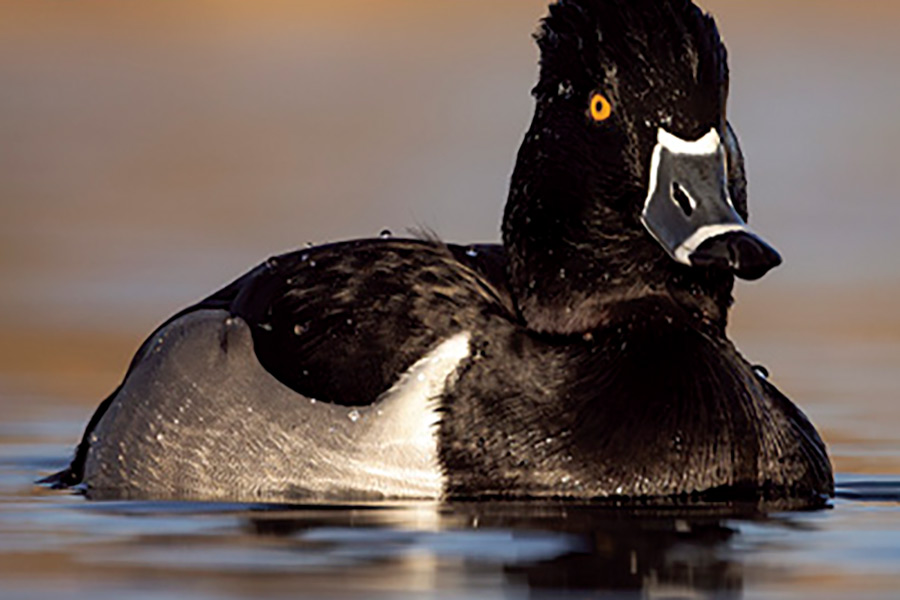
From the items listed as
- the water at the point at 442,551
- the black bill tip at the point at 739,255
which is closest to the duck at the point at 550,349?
the black bill tip at the point at 739,255

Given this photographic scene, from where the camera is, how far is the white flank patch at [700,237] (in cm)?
767

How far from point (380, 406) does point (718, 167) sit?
1.24 metres

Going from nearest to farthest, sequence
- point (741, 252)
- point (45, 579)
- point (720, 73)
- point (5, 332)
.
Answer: point (45, 579), point (741, 252), point (720, 73), point (5, 332)

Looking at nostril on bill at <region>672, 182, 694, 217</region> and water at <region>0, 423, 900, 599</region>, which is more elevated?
nostril on bill at <region>672, 182, 694, 217</region>

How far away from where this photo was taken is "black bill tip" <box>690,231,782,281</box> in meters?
7.42

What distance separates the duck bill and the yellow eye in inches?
7.8

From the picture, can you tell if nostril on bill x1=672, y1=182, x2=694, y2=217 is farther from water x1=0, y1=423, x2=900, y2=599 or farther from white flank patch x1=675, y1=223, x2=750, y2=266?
water x1=0, y1=423, x2=900, y2=599

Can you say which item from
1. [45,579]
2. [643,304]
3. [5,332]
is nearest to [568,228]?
[643,304]

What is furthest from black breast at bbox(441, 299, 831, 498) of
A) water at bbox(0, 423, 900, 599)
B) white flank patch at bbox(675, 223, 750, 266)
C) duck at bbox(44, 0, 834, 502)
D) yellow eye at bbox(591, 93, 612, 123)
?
yellow eye at bbox(591, 93, 612, 123)

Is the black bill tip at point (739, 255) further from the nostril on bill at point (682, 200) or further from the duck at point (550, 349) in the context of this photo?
the nostril on bill at point (682, 200)

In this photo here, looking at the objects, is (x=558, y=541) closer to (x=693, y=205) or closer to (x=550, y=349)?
(x=550, y=349)

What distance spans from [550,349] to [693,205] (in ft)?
2.00

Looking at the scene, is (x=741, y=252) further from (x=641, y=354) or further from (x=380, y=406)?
(x=380, y=406)

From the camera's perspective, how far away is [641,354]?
26.1ft
